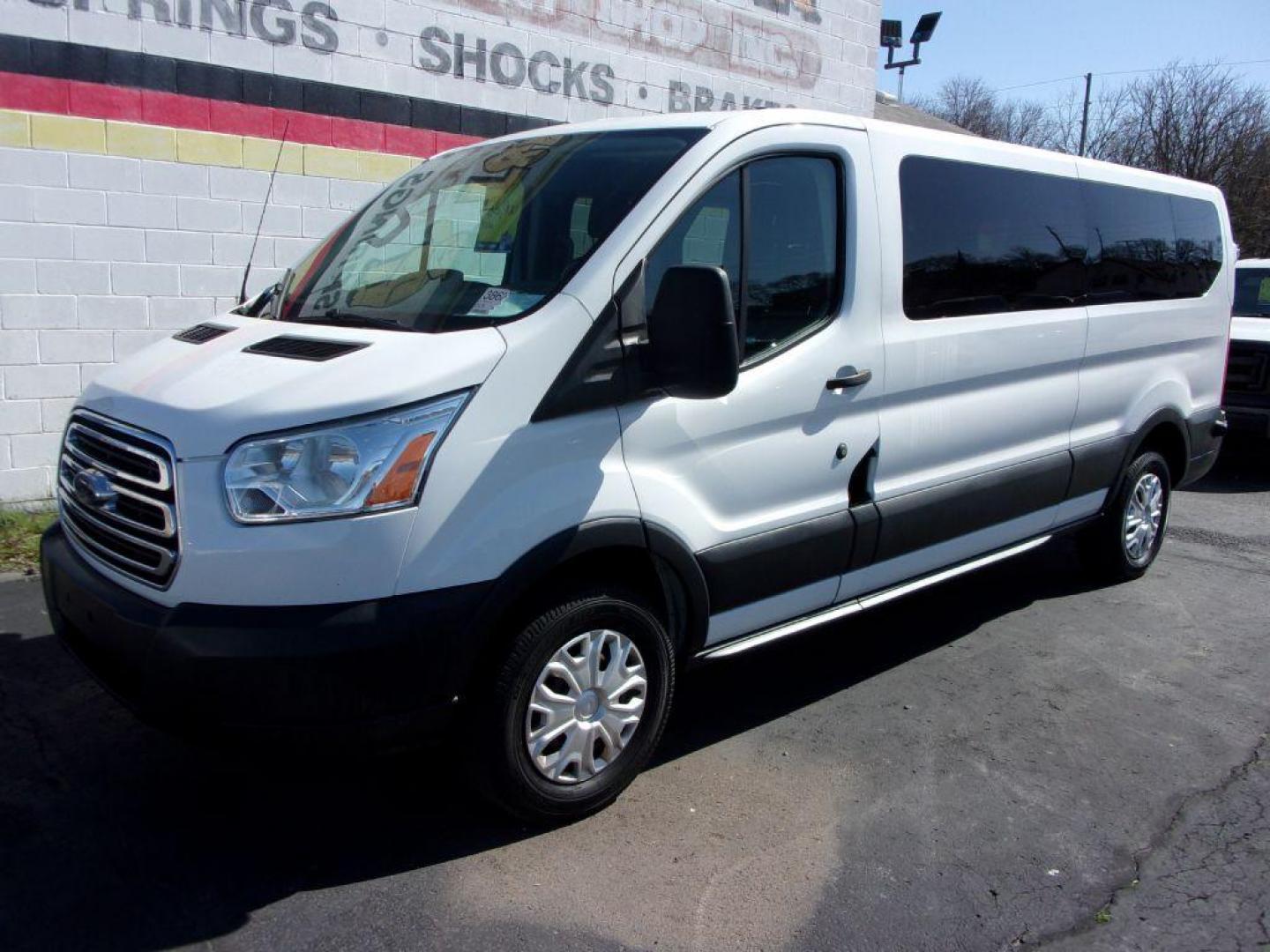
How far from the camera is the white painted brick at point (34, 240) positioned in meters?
6.24

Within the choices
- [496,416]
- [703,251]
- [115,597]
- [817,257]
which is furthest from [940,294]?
[115,597]

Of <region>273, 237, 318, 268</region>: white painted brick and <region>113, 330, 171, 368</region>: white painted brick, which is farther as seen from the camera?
<region>273, 237, 318, 268</region>: white painted brick

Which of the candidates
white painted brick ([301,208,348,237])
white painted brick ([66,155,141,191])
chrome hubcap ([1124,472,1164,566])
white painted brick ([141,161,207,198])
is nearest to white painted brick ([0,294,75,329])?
white painted brick ([66,155,141,191])

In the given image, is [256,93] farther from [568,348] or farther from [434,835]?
[434,835]

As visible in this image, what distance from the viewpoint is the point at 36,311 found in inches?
252

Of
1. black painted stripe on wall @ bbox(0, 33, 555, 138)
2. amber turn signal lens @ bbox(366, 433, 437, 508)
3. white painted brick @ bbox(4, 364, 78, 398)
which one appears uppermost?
black painted stripe on wall @ bbox(0, 33, 555, 138)

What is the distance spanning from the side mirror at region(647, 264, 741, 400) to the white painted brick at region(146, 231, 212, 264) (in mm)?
4633

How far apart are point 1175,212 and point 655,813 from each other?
455 cm

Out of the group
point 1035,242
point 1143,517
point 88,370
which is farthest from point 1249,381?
point 88,370

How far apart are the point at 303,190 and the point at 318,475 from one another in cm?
510

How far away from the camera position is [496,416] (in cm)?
306

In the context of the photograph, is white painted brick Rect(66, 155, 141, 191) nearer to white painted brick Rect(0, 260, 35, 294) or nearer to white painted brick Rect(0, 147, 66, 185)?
white painted brick Rect(0, 147, 66, 185)

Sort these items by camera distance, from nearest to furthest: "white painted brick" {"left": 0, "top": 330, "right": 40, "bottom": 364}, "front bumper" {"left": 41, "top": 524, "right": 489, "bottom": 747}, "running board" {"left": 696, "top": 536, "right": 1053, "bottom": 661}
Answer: "front bumper" {"left": 41, "top": 524, "right": 489, "bottom": 747}
"running board" {"left": 696, "top": 536, "right": 1053, "bottom": 661}
"white painted brick" {"left": 0, "top": 330, "right": 40, "bottom": 364}

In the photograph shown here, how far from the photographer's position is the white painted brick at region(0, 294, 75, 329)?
6297 millimetres
